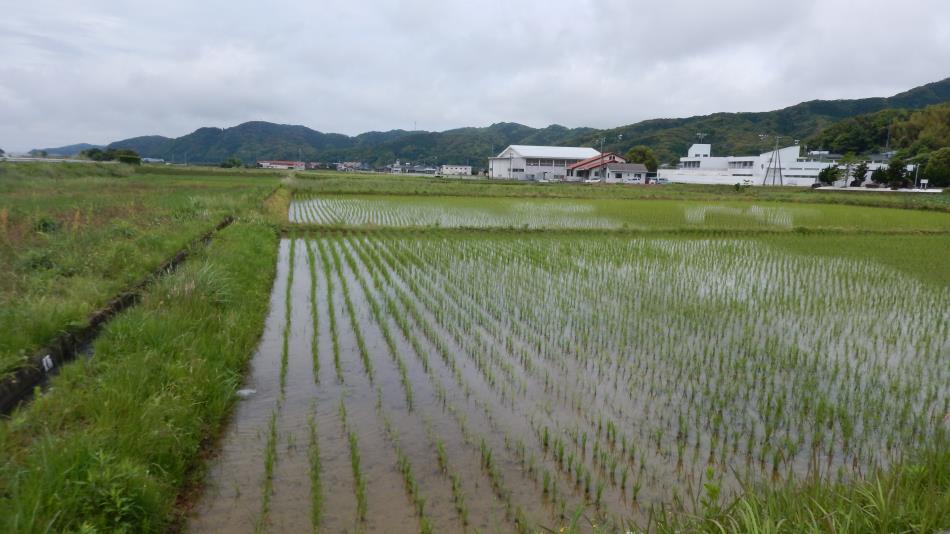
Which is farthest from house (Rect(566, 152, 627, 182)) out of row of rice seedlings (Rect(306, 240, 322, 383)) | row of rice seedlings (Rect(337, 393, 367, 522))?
row of rice seedlings (Rect(337, 393, 367, 522))

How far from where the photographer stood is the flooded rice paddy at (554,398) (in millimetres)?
3146

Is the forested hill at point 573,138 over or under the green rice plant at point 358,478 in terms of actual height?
over

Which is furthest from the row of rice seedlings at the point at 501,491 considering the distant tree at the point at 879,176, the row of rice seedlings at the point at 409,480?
the distant tree at the point at 879,176

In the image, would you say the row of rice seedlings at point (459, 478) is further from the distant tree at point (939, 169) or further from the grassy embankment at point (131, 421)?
the distant tree at point (939, 169)

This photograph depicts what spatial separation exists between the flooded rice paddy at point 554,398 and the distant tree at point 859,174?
147 ft

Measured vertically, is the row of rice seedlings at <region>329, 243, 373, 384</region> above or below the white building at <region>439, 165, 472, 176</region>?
below

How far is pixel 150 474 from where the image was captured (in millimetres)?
2963

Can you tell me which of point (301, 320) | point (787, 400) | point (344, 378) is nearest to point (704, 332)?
point (787, 400)

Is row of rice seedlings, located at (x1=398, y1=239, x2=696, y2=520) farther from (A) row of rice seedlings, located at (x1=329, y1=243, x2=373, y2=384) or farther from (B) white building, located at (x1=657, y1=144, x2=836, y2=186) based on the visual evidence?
(B) white building, located at (x1=657, y1=144, x2=836, y2=186)

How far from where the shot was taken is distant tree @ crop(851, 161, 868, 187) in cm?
4525

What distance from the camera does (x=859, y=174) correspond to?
148 ft

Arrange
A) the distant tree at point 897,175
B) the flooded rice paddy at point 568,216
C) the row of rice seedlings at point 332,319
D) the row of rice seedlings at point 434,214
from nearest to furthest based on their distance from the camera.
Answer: the row of rice seedlings at point 332,319, the row of rice seedlings at point 434,214, the flooded rice paddy at point 568,216, the distant tree at point 897,175

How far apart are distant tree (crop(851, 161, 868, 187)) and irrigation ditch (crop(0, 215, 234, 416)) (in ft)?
175

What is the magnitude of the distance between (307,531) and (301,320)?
422cm
